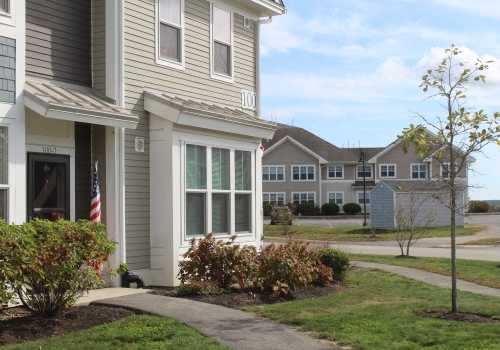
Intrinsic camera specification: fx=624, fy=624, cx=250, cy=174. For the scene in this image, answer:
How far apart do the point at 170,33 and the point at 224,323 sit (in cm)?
661

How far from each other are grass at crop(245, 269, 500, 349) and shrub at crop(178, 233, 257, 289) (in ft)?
3.29

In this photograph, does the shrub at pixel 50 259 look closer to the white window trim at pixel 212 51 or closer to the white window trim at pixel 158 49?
the white window trim at pixel 158 49

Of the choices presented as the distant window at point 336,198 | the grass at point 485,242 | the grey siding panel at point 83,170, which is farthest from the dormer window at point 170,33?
the distant window at point 336,198

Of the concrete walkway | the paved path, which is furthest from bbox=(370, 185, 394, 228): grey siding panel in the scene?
the paved path

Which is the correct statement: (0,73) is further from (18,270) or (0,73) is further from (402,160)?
(402,160)

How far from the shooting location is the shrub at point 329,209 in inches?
2301

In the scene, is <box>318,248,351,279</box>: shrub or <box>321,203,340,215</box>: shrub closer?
<box>318,248,351,279</box>: shrub

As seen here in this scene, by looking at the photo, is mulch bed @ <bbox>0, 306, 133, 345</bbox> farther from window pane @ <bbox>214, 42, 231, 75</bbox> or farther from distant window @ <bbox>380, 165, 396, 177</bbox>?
distant window @ <bbox>380, 165, 396, 177</bbox>

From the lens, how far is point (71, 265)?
24.6 feet

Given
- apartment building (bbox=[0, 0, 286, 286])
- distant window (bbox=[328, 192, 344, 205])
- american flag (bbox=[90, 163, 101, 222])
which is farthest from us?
distant window (bbox=[328, 192, 344, 205])

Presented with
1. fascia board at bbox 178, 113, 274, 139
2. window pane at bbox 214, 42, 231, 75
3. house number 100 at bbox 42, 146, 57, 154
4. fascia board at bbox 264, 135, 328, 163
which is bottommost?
house number 100 at bbox 42, 146, 57, 154

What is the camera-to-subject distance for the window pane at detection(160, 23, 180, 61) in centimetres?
1219

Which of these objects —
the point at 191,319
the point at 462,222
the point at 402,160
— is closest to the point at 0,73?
the point at 191,319

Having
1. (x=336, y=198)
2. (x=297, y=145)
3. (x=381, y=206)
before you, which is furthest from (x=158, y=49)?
(x=336, y=198)
